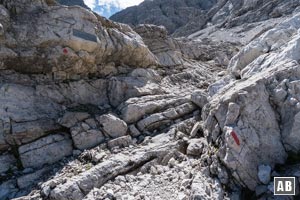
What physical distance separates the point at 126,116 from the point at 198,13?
82515 mm

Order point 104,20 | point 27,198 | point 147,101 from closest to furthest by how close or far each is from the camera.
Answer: point 27,198 < point 147,101 < point 104,20

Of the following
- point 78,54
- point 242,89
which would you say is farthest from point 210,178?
point 78,54

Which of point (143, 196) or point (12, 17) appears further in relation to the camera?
point (12, 17)

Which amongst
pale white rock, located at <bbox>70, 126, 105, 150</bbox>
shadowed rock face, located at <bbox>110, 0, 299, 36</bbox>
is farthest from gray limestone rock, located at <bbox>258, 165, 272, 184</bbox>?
shadowed rock face, located at <bbox>110, 0, 299, 36</bbox>

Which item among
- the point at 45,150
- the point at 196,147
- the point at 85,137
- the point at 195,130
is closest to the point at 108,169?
the point at 85,137

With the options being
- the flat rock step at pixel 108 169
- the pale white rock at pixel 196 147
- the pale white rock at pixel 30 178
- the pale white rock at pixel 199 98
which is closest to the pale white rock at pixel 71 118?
the pale white rock at pixel 30 178

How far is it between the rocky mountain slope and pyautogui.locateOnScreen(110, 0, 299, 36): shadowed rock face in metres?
47.3

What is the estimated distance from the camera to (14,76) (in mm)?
17062

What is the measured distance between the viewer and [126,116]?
55.9ft

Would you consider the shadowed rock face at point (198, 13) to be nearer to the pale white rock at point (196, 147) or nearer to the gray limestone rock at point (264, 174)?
the pale white rock at point (196, 147)

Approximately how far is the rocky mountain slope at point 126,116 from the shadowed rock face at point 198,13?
47279mm

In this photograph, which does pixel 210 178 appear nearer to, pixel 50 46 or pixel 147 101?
pixel 147 101

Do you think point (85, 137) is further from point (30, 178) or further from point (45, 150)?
point (30, 178)

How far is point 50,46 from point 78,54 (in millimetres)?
1537
